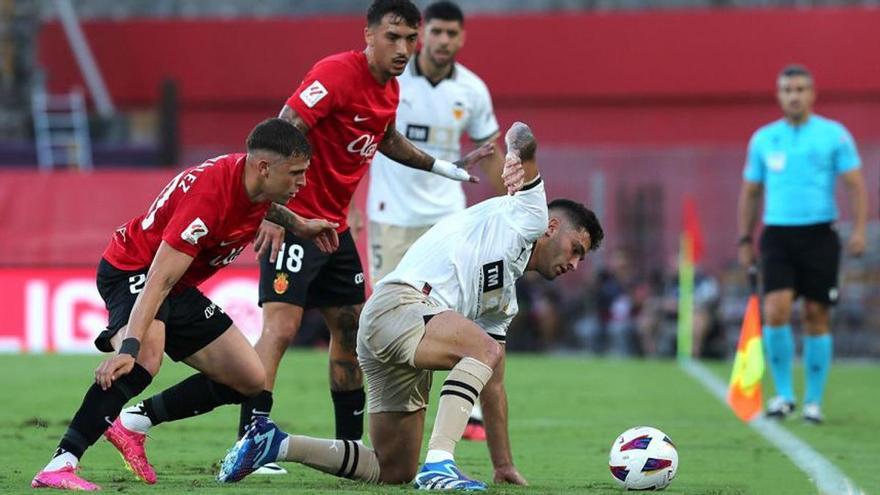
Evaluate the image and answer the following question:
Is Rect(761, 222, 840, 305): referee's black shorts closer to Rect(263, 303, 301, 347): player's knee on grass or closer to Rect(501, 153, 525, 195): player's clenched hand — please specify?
Rect(263, 303, 301, 347): player's knee on grass

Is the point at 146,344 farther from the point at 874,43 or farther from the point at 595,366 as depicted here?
the point at 874,43

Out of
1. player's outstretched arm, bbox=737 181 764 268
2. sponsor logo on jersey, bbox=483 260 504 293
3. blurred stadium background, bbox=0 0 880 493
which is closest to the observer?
sponsor logo on jersey, bbox=483 260 504 293

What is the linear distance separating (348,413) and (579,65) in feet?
55.1

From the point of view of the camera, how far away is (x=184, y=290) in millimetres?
6875

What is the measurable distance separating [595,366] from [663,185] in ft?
12.2

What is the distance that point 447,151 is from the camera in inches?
375

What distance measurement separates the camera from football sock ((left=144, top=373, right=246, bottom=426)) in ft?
23.0

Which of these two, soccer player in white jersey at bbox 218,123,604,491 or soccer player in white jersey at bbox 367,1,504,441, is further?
soccer player in white jersey at bbox 367,1,504,441

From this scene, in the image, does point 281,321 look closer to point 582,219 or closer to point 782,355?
point 582,219

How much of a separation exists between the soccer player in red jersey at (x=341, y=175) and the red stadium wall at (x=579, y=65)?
53.1ft

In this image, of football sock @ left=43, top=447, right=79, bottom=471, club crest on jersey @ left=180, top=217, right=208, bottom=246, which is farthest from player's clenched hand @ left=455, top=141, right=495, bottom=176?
football sock @ left=43, top=447, right=79, bottom=471

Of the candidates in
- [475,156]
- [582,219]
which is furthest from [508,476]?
[475,156]

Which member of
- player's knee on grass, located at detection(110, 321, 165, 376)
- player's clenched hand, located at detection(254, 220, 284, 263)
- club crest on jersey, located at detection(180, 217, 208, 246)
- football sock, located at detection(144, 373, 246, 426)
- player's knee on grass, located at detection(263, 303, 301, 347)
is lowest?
football sock, located at detection(144, 373, 246, 426)

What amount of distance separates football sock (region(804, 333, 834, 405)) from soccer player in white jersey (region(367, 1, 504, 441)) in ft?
9.31
